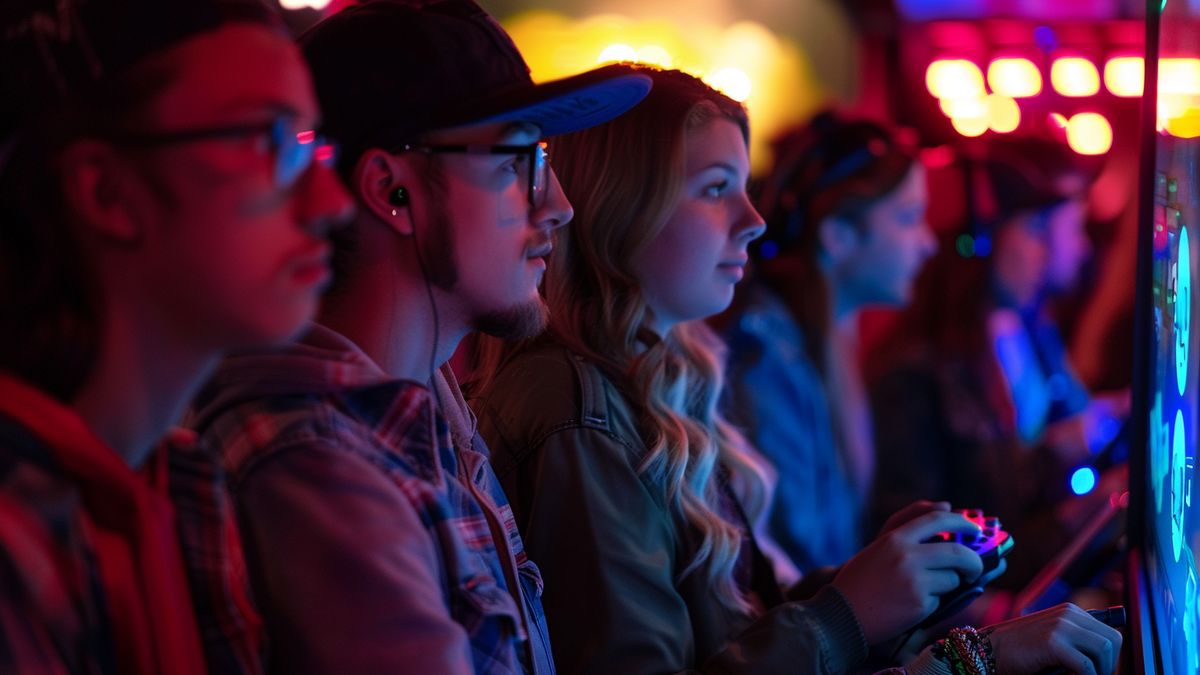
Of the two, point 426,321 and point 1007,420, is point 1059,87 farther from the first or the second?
point 426,321

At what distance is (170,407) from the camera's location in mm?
1030

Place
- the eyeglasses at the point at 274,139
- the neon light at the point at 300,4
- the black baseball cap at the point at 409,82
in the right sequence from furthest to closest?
the neon light at the point at 300,4 < the black baseball cap at the point at 409,82 < the eyeglasses at the point at 274,139

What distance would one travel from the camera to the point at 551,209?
1.56 meters

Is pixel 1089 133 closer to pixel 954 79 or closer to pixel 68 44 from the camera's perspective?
pixel 954 79

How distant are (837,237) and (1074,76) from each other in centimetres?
408

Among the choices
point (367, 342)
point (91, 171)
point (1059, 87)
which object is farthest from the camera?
point (1059, 87)

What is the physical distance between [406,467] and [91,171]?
43 centimetres

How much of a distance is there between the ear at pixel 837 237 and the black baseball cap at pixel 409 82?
92.6 inches

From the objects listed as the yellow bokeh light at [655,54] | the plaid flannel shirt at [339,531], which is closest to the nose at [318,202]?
the plaid flannel shirt at [339,531]

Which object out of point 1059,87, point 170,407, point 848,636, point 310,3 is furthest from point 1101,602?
point 1059,87

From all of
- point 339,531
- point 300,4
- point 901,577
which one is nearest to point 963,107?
point 300,4

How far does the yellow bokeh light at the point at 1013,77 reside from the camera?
23.8ft

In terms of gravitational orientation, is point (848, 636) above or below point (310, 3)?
below

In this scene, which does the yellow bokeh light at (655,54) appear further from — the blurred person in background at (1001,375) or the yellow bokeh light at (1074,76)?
the yellow bokeh light at (1074,76)
